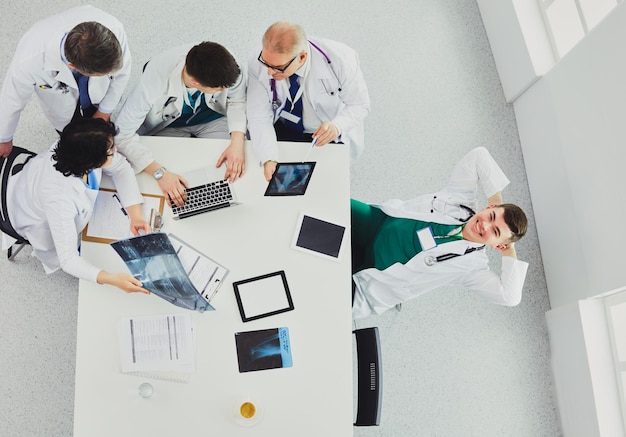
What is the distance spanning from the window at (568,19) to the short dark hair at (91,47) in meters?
2.30

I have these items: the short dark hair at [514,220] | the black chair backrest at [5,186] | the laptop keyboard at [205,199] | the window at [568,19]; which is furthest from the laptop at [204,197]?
the window at [568,19]

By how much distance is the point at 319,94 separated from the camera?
2.35 meters

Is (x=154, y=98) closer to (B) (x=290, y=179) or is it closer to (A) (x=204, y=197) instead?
(A) (x=204, y=197)

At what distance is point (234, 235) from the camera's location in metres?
2.19

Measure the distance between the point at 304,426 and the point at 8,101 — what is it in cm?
166

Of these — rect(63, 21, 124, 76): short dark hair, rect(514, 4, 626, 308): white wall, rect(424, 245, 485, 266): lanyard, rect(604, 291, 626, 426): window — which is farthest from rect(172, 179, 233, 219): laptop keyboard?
rect(604, 291, 626, 426): window

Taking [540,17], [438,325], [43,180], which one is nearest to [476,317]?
[438,325]

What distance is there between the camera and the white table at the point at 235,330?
2.03m

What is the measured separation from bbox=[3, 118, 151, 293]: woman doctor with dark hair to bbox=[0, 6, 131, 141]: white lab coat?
206 millimetres

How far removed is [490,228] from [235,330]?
42.3 inches

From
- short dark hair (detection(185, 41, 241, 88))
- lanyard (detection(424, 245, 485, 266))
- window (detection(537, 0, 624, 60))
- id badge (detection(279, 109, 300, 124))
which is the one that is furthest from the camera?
window (detection(537, 0, 624, 60))

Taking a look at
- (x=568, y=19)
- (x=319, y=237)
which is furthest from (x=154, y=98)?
(x=568, y=19)

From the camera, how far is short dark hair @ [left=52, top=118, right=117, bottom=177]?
1919 millimetres

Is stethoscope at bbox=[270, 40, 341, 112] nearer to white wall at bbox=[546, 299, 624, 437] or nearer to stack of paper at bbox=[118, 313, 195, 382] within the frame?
stack of paper at bbox=[118, 313, 195, 382]
